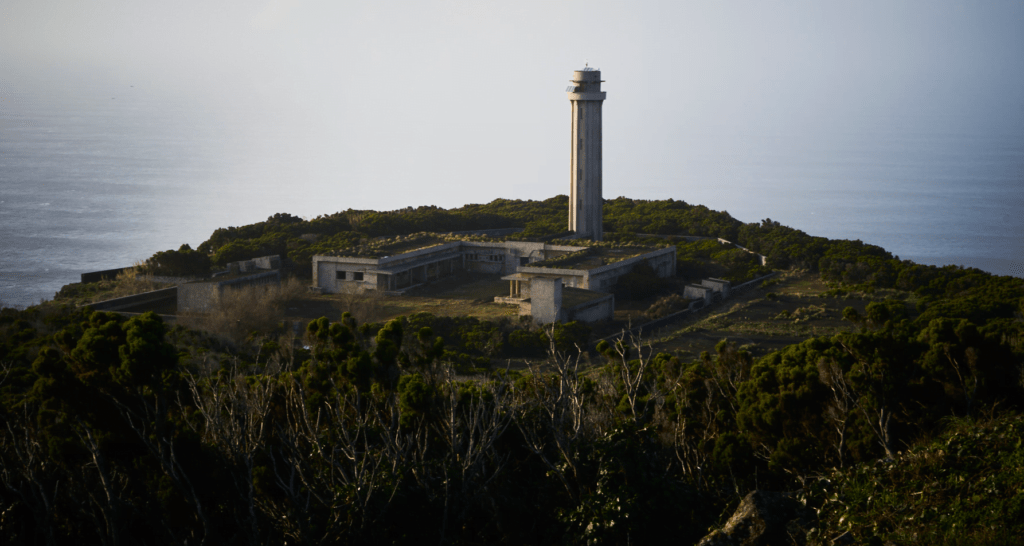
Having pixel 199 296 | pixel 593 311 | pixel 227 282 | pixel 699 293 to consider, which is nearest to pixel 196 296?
pixel 199 296

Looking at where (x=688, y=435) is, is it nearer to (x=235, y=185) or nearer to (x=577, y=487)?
(x=577, y=487)

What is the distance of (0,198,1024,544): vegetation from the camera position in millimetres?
9469

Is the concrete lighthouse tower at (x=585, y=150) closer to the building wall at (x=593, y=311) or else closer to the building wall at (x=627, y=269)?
the building wall at (x=627, y=269)

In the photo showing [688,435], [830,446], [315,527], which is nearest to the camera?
[315,527]

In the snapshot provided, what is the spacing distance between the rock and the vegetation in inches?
8.3

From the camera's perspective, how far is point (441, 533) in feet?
32.0

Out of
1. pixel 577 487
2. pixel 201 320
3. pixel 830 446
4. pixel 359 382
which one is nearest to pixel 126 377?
Result: pixel 359 382

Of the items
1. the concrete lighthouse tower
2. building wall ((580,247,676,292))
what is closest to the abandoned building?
building wall ((580,247,676,292))

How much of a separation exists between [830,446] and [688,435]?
1.83 meters

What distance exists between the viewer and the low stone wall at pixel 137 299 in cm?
2973

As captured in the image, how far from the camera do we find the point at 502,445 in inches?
468

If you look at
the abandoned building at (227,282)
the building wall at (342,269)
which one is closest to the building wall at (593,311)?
the building wall at (342,269)

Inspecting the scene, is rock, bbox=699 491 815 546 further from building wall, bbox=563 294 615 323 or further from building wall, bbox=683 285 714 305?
building wall, bbox=683 285 714 305

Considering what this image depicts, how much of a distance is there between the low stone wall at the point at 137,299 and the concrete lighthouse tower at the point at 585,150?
18170 mm
